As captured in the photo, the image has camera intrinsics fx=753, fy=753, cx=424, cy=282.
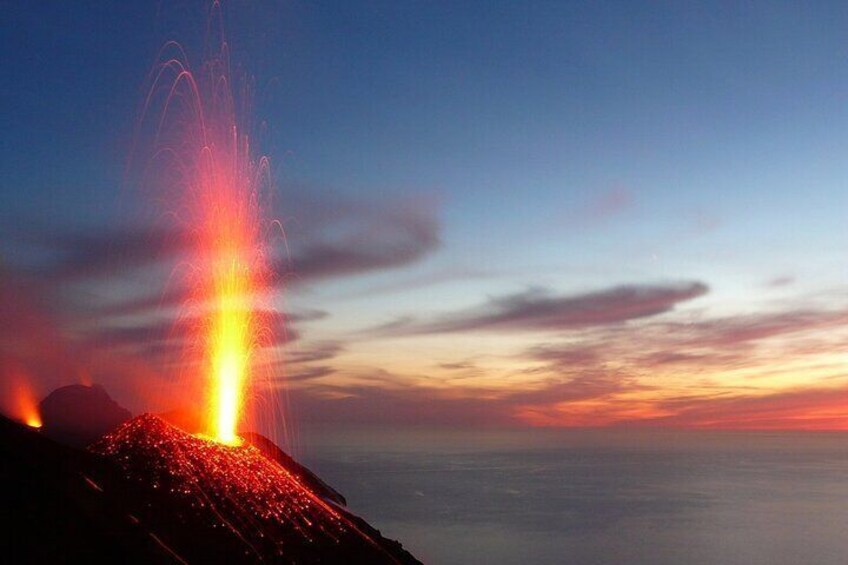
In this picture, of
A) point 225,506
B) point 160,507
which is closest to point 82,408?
point 225,506

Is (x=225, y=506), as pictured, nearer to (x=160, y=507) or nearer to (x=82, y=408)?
(x=160, y=507)

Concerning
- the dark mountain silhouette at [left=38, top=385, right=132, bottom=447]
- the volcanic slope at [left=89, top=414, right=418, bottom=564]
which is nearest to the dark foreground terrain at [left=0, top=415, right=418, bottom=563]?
the volcanic slope at [left=89, top=414, right=418, bottom=564]

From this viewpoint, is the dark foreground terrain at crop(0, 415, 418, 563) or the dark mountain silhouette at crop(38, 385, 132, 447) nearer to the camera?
the dark foreground terrain at crop(0, 415, 418, 563)

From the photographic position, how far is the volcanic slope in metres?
30.0

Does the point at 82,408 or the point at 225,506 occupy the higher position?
the point at 82,408

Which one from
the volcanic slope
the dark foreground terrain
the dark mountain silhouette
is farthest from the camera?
the dark mountain silhouette

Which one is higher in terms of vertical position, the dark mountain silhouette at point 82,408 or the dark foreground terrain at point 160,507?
the dark mountain silhouette at point 82,408

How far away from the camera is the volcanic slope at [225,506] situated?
30.0 meters

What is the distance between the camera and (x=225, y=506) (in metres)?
33.8

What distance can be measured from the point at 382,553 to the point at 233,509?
7.23 meters

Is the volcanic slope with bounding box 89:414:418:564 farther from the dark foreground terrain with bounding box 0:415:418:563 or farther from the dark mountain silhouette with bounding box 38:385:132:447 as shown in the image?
the dark mountain silhouette with bounding box 38:385:132:447

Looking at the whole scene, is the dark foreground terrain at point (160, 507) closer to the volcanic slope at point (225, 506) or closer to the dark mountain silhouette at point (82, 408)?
the volcanic slope at point (225, 506)

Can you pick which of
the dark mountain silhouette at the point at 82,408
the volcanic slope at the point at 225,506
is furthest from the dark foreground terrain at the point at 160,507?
the dark mountain silhouette at the point at 82,408

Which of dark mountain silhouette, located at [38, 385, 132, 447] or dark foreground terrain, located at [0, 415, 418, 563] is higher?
dark mountain silhouette, located at [38, 385, 132, 447]
